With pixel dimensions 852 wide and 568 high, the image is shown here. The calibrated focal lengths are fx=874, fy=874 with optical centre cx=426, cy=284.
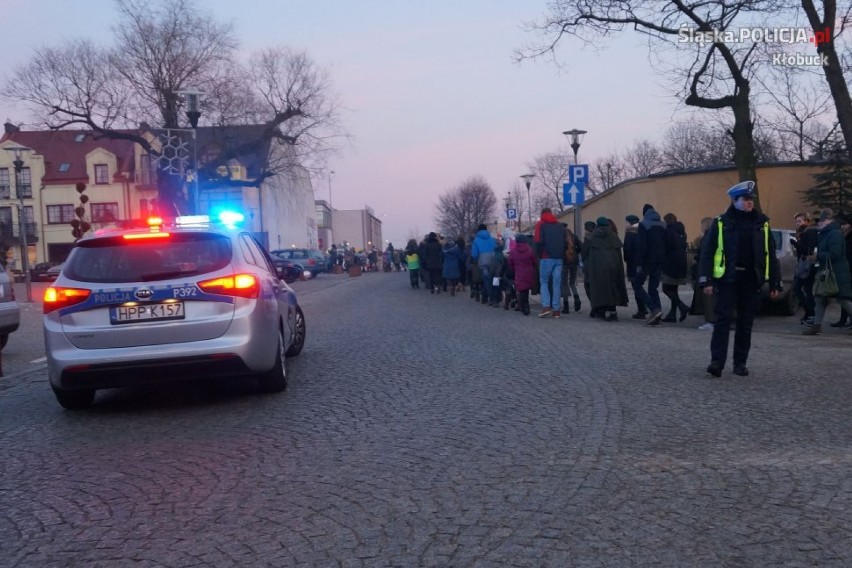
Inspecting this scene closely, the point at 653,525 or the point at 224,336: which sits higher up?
the point at 224,336

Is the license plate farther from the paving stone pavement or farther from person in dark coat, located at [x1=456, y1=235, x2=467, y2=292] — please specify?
person in dark coat, located at [x1=456, y1=235, x2=467, y2=292]

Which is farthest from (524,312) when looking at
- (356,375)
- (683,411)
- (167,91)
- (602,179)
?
(602,179)

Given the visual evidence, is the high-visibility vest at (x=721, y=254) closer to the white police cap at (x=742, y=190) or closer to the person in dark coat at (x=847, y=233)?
the white police cap at (x=742, y=190)

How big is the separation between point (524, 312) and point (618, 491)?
12.4 metres

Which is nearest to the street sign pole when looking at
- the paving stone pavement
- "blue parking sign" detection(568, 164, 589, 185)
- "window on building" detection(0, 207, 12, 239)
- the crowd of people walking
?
"blue parking sign" detection(568, 164, 589, 185)

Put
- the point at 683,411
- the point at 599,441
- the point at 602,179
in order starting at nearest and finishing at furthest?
1. the point at 599,441
2. the point at 683,411
3. the point at 602,179

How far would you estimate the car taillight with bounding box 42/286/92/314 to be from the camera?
7301 mm

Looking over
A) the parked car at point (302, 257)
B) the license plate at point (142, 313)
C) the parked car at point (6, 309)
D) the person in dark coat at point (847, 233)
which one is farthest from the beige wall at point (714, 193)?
the license plate at point (142, 313)

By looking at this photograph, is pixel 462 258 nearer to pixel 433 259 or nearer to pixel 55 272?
pixel 433 259

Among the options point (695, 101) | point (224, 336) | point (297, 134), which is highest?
point (297, 134)

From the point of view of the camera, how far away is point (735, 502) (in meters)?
4.58

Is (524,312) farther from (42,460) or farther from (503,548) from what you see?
(503,548)

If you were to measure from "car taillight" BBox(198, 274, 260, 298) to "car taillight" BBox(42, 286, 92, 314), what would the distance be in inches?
38.2

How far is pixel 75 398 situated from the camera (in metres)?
7.80
